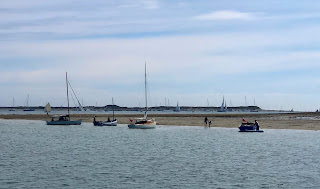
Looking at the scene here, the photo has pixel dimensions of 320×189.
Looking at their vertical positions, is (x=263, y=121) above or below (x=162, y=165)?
above

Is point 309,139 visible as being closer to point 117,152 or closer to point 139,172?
point 117,152

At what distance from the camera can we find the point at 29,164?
42.8 m

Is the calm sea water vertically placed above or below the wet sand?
below

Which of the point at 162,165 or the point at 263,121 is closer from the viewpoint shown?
the point at 162,165

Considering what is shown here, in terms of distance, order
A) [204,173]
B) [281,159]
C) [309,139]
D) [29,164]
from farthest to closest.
→ [309,139], [281,159], [29,164], [204,173]

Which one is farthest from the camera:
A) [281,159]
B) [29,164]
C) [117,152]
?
[117,152]

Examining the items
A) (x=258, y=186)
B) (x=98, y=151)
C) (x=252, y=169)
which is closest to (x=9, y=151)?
(x=98, y=151)

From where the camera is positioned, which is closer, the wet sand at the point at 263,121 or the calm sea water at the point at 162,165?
the calm sea water at the point at 162,165

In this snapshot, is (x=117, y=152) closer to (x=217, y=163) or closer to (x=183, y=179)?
(x=217, y=163)

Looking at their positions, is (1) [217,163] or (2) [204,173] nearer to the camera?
(2) [204,173]

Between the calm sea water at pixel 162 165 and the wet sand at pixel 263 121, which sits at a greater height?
the wet sand at pixel 263 121

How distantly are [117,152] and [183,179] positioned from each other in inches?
767

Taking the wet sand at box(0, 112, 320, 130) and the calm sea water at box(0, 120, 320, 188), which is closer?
the calm sea water at box(0, 120, 320, 188)

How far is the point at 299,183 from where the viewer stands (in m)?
33.2
